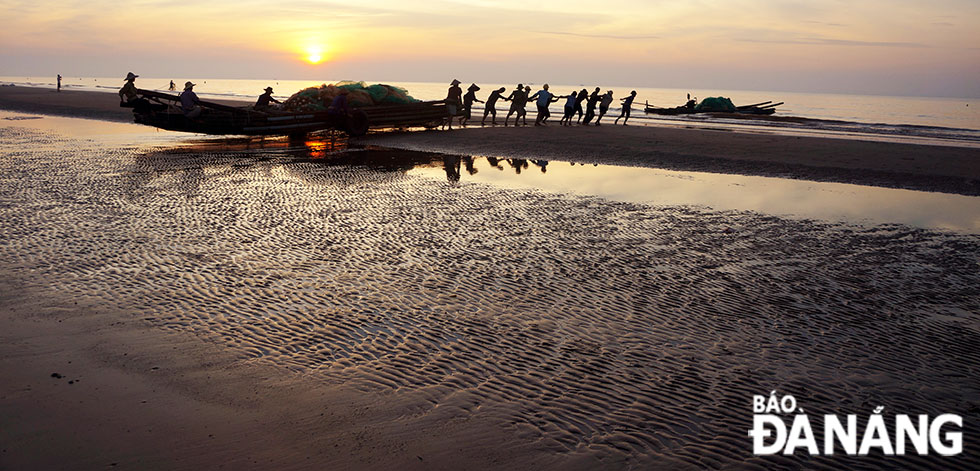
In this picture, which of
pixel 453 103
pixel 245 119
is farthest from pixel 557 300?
pixel 453 103

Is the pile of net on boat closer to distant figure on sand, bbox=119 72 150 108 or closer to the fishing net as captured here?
distant figure on sand, bbox=119 72 150 108

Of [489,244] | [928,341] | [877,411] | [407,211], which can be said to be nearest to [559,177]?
[407,211]

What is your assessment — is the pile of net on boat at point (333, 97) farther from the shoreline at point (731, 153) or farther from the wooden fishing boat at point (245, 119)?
the shoreline at point (731, 153)

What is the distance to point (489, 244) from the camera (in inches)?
337

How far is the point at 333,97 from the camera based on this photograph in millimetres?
24484

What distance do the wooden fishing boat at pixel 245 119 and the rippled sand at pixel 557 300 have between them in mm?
10246

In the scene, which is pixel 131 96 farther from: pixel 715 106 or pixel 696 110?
pixel 715 106

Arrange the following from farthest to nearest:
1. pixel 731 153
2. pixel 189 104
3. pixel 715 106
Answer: pixel 715 106 → pixel 189 104 → pixel 731 153

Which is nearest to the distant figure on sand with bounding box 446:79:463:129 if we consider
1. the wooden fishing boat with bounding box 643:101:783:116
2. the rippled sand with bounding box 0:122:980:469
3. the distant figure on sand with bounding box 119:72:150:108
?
the distant figure on sand with bounding box 119:72:150:108

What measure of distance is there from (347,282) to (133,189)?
23.8 ft

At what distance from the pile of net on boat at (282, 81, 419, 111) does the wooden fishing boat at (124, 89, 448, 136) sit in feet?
1.54

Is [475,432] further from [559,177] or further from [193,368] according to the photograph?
[559,177]

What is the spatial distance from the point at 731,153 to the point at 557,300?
15.2 metres

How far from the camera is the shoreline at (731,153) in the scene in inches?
635
